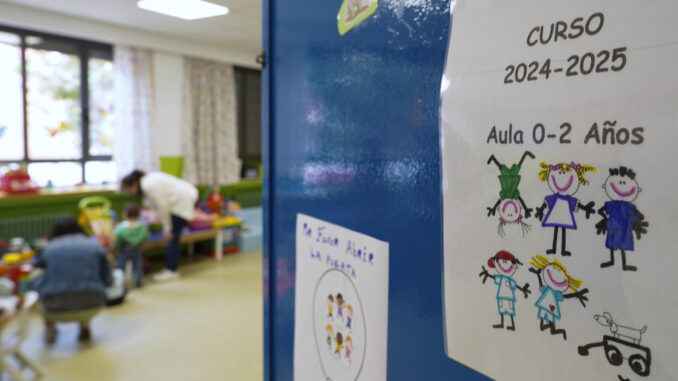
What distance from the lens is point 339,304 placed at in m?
0.87

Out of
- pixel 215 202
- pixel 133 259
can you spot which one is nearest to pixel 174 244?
pixel 133 259

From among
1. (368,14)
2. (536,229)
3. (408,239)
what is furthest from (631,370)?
(368,14)

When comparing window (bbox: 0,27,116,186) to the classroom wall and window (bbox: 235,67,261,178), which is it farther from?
window (bbox: 235,67,261,178)

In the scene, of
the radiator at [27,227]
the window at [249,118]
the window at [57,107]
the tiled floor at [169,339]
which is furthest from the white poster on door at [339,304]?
the window at [249,118]

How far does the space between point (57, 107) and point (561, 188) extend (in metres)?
5.61

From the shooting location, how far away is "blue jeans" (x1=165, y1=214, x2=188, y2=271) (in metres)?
5.21

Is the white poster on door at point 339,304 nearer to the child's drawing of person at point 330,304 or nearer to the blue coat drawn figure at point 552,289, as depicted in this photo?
the child's drawing of person at point 330,304

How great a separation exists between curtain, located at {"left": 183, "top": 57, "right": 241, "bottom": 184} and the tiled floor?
1.86 m

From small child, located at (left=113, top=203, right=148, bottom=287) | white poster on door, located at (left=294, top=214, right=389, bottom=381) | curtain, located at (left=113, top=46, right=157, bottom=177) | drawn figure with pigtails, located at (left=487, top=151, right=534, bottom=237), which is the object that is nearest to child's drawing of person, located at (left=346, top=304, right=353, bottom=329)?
white poster on door, located at (left=294, top=214, right=389, bottom=381)

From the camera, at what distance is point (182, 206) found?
5191 mm

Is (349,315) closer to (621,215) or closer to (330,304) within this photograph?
(330,304)

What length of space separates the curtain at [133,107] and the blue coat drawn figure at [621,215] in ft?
18.5

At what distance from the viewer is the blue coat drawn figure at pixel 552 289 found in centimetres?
52

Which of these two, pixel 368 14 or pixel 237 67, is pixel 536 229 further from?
pixel 237 67
